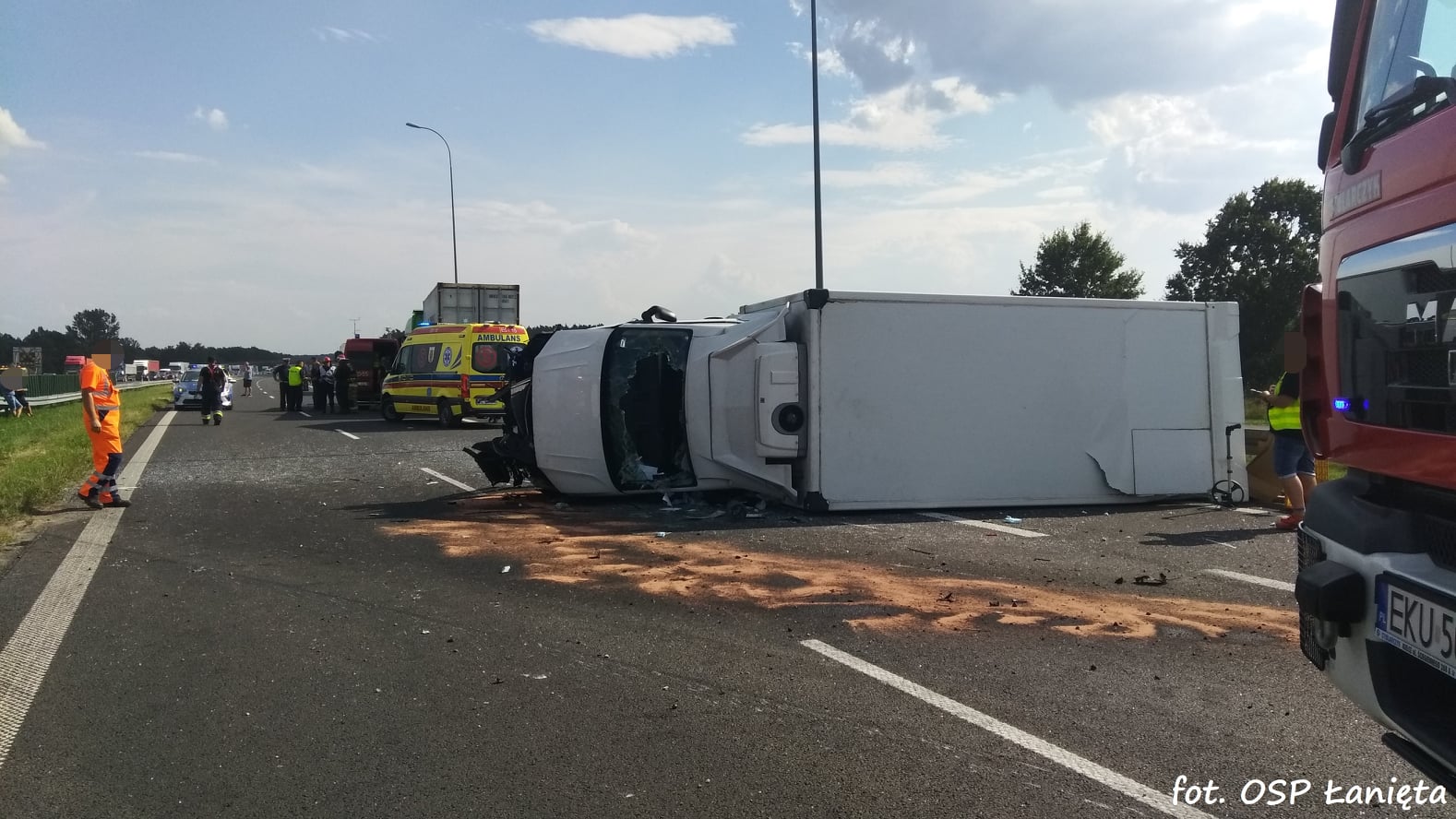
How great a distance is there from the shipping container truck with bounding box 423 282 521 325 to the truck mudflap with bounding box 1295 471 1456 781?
81.6 ft

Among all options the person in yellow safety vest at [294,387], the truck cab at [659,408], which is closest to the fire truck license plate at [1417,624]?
the truck cab at [659,408]

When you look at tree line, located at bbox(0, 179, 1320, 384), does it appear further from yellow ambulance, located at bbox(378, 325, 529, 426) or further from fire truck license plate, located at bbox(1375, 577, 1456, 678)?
fire truck license plate, located at bbox(1375, 577, 1456, 678)

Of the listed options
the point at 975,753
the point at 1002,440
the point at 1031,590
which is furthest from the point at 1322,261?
the point at 1002,440

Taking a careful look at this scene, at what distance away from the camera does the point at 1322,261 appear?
311 centimetres

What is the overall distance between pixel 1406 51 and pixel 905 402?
6.85 meters

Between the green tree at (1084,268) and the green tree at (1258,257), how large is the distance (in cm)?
307

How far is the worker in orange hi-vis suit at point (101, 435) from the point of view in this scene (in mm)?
10133

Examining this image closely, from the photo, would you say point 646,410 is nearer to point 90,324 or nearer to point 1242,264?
point 1242,264

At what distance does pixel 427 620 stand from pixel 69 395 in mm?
41053

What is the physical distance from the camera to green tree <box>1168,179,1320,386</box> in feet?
174

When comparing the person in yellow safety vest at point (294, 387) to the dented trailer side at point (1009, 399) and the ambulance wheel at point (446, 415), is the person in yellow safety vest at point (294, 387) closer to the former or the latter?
the ambulance wheel at point (446, 415)

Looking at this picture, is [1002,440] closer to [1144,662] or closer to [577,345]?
[577,345]

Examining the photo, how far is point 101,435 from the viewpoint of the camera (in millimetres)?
10188

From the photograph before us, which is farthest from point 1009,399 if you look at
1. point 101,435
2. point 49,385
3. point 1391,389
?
point 49,385
